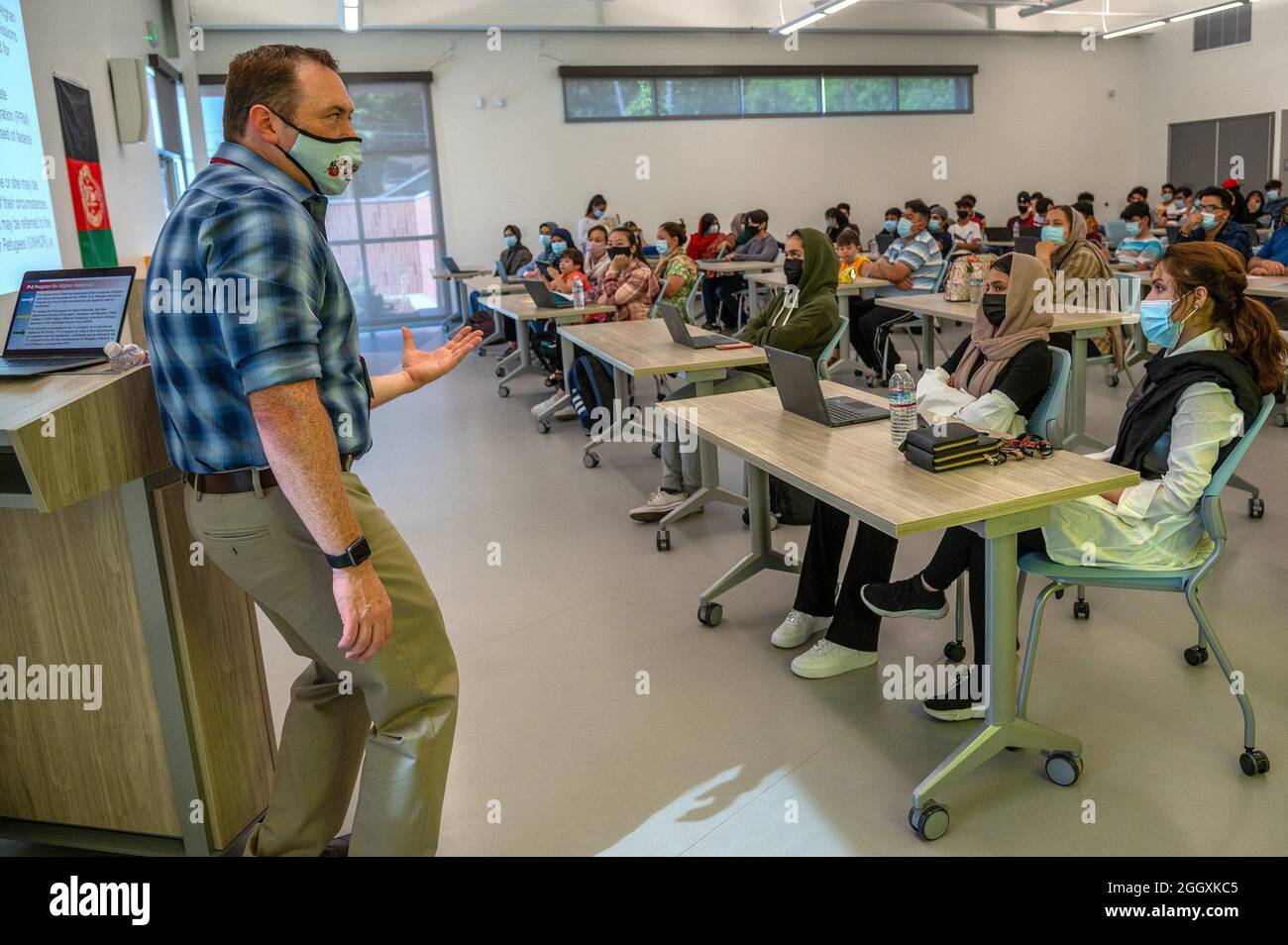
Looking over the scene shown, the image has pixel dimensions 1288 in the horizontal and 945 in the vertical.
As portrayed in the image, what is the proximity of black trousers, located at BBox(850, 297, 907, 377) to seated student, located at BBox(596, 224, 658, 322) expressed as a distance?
1.63 meters

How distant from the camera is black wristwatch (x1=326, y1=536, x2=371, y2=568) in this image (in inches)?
61.9

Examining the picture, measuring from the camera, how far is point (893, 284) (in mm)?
7195

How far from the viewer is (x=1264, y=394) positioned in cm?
244

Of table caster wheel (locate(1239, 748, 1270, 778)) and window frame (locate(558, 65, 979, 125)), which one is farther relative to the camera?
window frame (locate(558, 65, 979, 125))

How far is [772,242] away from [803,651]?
7.77m

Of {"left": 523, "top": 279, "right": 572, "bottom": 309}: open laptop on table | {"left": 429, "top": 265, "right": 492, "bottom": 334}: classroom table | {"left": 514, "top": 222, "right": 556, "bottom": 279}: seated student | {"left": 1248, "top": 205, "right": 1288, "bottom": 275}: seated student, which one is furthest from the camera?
{"left": 429, "top": 265, "right": 492, "bottom": 334}: classroom table

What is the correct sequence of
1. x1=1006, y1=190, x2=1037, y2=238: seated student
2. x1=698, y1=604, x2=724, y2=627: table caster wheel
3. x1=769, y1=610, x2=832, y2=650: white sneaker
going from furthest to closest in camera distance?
x1=1006, y1=190, x2=1037, y2=238: seated student
x1=698, y1=604, x2=724, y2=627: table caster wheel
x1=769, y1=610, x2=832, y2=650: white sneaker

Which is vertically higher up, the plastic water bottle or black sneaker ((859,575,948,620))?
the plastic water bottle

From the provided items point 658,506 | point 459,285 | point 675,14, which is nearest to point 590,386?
point 658,506

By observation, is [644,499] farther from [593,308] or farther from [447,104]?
[447,104]

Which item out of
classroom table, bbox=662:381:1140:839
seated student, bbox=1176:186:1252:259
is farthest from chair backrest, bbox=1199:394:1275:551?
seated student, bbox=1176:186:1252:259

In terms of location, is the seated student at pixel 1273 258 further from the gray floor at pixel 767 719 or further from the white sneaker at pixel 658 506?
the white sneaker at pixel 658 506

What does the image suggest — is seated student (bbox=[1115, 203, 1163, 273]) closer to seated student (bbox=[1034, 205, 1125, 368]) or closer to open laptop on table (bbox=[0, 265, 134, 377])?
seated student (bbox=[1034, 205, 1125, 368])

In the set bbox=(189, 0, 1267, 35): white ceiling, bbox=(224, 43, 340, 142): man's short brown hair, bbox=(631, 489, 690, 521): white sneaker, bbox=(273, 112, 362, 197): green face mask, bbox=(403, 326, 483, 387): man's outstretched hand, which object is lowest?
bbox=(631, 489, 690, 521): white sneaker
